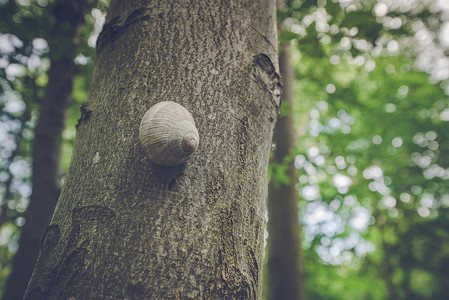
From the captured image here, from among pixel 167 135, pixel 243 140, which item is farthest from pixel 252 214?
pixel 167 135

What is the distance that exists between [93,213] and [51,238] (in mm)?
233

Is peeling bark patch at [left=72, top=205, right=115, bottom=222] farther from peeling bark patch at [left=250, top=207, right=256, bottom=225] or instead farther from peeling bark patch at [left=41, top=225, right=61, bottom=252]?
peeling bark patch at [left=250, top=207, right=256, bottom=225]

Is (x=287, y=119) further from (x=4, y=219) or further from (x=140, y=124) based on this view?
(x=4, y=219)

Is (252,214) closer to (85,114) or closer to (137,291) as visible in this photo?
(137,291)

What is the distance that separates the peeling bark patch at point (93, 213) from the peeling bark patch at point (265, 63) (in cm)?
90

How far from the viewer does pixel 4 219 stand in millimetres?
7426

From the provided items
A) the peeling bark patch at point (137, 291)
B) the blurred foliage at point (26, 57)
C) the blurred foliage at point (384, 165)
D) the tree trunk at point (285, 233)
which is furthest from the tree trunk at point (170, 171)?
the blurred foliage at point (384, 165)

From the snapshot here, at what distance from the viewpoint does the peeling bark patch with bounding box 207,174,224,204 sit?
104cm

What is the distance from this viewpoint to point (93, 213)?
1.02 metres

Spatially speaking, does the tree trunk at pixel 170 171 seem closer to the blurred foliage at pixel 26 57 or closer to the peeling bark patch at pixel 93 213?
the peeling bark patch at pixel 93 213

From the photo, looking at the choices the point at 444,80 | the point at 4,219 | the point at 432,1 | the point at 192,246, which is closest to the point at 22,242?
the point at 192,246

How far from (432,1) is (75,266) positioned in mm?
8229

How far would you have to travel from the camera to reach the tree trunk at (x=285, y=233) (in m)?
4.83

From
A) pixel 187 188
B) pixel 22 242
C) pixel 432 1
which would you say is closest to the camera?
pixel 187 188
